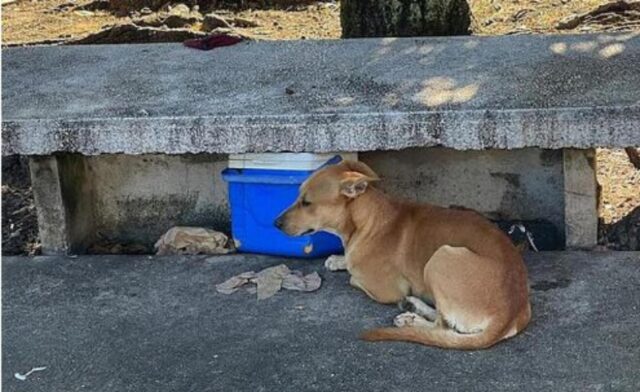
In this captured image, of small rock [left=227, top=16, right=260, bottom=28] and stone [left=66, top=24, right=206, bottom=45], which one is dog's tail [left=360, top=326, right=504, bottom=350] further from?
small rock [left=227, top=16, right=260, bottom=28]

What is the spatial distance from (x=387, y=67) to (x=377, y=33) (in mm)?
1523

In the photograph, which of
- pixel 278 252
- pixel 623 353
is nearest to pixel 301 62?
pixel 278 252

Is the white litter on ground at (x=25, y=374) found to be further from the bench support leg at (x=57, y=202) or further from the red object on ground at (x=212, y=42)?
the red object on ground at (x=212, y=42)

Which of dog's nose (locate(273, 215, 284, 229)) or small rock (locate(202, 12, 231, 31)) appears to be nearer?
dog's nose (locate(273, 215, 284, 229))

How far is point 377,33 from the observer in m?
7.22

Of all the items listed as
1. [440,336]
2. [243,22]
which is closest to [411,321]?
[440,336]

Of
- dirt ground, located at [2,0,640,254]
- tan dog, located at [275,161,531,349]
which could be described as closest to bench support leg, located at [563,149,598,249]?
dirt ground, located at [2,0,640,254]

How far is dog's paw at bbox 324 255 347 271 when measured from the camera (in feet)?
16.9

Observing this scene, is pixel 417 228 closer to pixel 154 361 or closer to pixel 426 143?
pixel 426 143

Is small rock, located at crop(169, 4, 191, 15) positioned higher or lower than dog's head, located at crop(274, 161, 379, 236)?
higher

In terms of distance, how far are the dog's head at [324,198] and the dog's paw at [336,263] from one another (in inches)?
11.8

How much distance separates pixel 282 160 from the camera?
5.22 metres

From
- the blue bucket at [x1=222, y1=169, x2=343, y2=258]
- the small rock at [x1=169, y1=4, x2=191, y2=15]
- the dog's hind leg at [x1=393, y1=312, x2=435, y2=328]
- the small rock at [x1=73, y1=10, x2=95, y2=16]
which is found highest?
the small rock at [x1=169, y1=4, x2=191, y2=15]

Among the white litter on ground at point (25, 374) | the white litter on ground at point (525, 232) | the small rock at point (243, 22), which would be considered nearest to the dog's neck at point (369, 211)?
the white litter on ground at point (525, 232)
